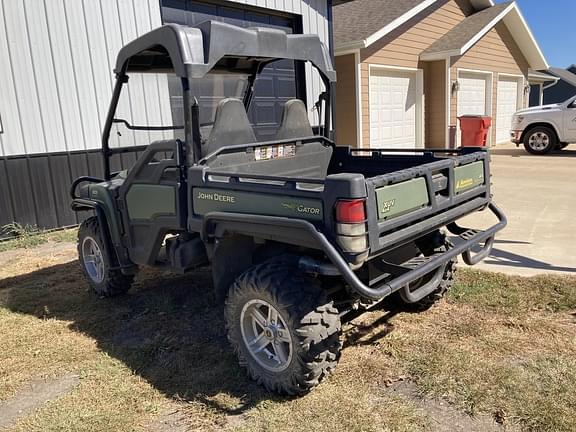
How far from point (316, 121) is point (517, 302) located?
228 centimetres

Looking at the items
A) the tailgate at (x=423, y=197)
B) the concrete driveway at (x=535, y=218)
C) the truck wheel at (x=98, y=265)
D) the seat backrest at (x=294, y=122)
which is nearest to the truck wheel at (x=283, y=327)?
the tailgate at (x=423, y=197)

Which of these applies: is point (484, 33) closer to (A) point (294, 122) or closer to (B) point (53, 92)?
(B) point (53, 92)

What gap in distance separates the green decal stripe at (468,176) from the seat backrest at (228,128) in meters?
1.48

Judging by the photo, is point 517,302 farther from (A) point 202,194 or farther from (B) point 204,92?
(B) point 204,92

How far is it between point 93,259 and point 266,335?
2472mm

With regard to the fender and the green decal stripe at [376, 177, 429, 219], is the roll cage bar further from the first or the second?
the green decal stripe at [376, 177, 429, 219]

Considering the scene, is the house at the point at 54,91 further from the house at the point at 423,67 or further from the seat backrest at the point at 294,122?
the house at the point at 423,67

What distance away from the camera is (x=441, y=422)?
2.64 m

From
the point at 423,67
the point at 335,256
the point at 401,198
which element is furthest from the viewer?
the point at 423,67

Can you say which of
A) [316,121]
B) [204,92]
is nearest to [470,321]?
[316,121]

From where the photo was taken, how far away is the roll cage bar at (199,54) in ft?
10.6

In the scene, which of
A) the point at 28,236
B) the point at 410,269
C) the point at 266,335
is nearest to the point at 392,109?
the point at 28,236

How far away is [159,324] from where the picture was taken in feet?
13.5

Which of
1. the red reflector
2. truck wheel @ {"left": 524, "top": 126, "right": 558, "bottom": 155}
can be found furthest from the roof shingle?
the red reflector
